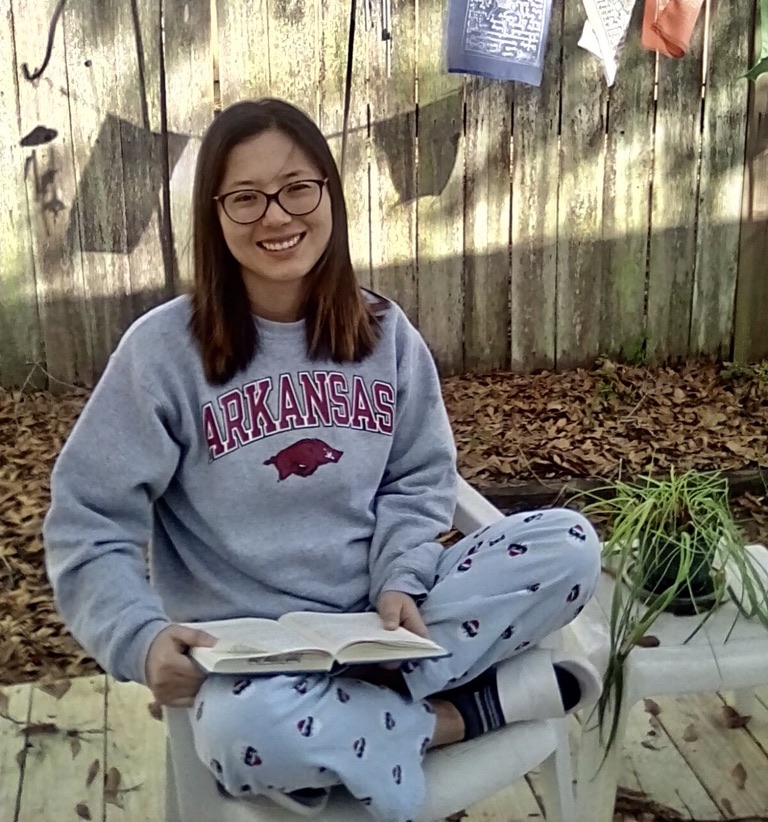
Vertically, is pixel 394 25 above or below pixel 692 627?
above

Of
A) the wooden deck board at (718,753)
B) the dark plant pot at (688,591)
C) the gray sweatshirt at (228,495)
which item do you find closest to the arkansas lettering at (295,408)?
the gray sweatshirt at (228,495)

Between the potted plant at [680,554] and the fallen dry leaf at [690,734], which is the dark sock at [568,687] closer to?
the potted plant at [680,554]

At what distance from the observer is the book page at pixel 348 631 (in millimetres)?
A: 1427

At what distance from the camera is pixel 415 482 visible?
1.81 meters

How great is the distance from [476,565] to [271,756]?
17.7 inches

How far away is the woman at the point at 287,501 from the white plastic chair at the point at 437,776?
3 centimetres

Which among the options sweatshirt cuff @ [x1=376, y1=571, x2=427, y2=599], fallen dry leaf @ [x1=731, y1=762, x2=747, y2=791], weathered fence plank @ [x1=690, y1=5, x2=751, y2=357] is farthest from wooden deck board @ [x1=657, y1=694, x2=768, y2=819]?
weathered fence plank @ [x1=690, y1=5, x2=751, y2=357]

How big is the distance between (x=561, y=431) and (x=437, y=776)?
2.15 m

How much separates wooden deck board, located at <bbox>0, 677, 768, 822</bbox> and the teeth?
1.03 meters

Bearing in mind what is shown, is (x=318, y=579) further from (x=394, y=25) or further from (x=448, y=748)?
(x=394, y=25)

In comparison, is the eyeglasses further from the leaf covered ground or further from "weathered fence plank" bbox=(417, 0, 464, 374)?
"weathered fence plank" bbox=(417, 0, 464, 374)

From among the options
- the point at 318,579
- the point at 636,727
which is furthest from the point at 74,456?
the point at 636,727

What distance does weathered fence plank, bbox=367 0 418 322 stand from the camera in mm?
3426

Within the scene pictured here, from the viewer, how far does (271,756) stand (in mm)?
1367
